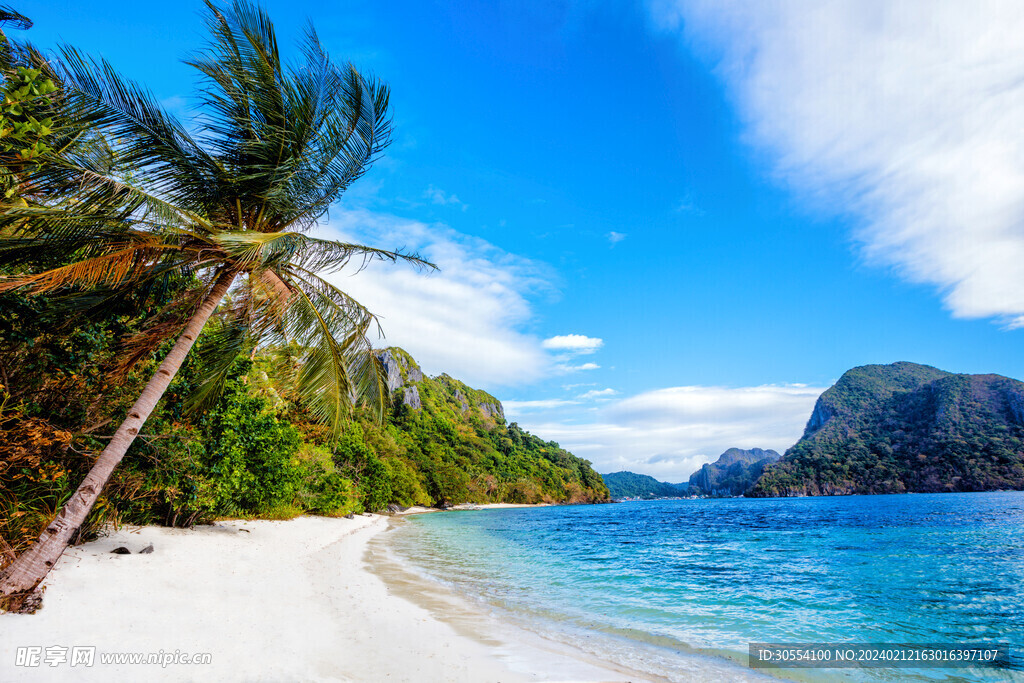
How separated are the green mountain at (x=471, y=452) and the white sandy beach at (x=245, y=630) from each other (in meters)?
33.7

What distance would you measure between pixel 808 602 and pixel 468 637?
8.52 meters

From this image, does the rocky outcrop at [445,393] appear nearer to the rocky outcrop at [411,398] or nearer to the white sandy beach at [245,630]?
the rocky outcrop at [411,398]

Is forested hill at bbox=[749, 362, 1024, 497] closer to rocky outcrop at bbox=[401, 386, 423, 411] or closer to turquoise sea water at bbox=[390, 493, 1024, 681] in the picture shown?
turquoise sea water at bbox=[390, 493, 1024, 681]

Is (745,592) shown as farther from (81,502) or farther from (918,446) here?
(918,446)

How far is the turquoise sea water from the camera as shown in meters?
6.77

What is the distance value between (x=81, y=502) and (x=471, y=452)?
72.7m

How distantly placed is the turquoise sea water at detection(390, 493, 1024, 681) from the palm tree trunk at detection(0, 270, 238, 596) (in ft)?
20.1

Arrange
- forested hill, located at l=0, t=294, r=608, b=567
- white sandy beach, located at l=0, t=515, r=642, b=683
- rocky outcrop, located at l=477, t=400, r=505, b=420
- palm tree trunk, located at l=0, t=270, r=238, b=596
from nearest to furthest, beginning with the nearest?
white sandy beach, located at l=0, t=515, r=642, b=683
palm tree trunk, located at l=0, t=270, r=238, b=596
forested hill, located at l=0, t=294, r=608, b=567
rocky outcrop, located at l=477, t=400, r=505, b=420

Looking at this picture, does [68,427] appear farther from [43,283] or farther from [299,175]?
[299,175]

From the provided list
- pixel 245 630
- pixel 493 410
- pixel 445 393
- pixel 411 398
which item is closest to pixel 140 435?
pixel 245 630

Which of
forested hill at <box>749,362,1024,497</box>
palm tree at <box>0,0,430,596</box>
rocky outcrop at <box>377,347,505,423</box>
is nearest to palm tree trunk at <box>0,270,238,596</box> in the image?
palm tree at <box>0,0,430,596</box>

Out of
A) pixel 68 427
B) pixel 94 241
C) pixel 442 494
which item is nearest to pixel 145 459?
pixel 68 427

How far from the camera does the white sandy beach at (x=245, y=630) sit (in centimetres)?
386

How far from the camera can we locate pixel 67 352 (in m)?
6.67
